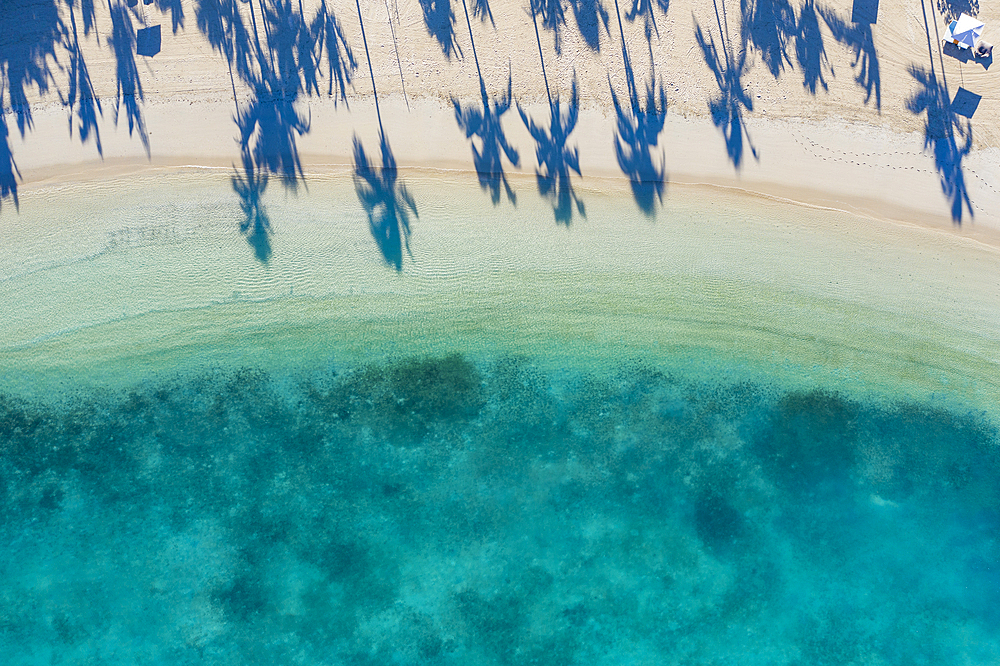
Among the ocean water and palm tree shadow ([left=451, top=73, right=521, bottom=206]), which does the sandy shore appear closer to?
palm tree shadow ([left=451, top=73, right=521, bottom=206])

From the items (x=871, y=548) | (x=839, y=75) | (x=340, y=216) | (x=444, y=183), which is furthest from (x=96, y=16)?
(x=871, y=548)

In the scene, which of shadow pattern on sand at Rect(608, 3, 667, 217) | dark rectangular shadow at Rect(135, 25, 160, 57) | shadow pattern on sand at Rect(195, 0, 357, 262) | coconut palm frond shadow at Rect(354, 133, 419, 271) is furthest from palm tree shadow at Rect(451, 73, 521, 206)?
dark rectangular shadow at Rect(135, 25, 160, 57)

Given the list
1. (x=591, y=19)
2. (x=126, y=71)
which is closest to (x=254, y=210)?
(x=126, y=71)

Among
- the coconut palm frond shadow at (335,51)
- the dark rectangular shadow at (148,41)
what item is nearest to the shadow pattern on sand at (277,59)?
the coconut palm frond shadow at (335,51)

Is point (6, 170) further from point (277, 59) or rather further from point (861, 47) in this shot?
point (861, 47)

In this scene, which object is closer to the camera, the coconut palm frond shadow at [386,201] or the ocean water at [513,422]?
the ocean water at [513,422]

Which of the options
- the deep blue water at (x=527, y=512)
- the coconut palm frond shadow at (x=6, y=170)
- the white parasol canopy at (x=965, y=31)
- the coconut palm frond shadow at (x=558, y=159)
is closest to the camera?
the white parasol canopy at (x=965, y=31)

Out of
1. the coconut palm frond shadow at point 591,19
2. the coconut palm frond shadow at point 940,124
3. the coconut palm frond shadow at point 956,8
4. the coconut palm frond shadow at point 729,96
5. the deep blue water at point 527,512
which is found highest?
the coconut palm frond shadow at point 591,19

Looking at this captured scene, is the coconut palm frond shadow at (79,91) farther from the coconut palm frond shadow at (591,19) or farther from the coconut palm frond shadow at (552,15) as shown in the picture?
the coconut palm frond shadow at (591,19)
